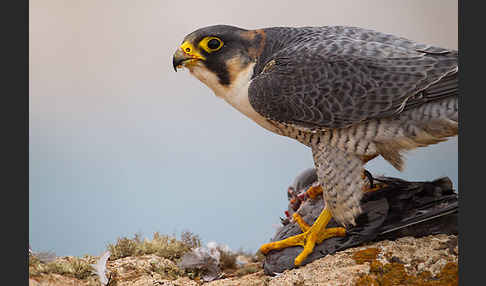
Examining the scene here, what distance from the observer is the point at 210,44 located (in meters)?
2.51

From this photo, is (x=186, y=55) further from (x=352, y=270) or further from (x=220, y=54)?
(x=352, y=270)

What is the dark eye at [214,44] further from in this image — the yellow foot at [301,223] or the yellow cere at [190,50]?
the yellow foot at [301,223]

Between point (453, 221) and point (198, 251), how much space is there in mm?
1693

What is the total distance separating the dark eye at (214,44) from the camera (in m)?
2.51

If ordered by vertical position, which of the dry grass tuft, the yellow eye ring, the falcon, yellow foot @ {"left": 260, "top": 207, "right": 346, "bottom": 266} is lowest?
the dry grass tuft

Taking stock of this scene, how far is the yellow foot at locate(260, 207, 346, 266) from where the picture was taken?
2.64 metres

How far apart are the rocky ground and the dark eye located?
1.45 metres

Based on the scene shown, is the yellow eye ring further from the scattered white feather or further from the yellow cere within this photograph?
the scattered white feather

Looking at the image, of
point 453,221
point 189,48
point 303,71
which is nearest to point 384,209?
point 453,221

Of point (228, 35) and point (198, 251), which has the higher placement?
point (228, 35)

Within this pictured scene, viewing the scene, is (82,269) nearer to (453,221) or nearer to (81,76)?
(81,76)

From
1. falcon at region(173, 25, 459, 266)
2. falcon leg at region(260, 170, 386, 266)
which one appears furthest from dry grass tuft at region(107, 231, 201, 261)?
falcon at region(173, 25, 459, 266)

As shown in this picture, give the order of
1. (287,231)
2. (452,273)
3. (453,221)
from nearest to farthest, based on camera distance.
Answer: (452,273), (453,221), (287,231)

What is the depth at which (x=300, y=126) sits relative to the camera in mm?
2434
